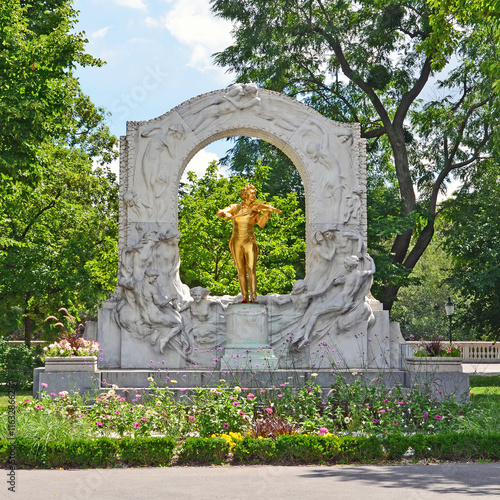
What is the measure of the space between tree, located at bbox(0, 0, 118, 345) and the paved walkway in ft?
33.0

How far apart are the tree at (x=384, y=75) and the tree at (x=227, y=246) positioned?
3364 millimetres

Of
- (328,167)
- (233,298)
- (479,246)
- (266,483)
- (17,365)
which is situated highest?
(328,167)

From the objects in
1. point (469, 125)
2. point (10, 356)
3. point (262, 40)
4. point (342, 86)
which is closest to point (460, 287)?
point (469, 125)

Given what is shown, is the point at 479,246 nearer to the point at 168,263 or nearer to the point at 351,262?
the point at 351,262

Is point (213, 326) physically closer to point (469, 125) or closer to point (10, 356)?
point (10, 356)

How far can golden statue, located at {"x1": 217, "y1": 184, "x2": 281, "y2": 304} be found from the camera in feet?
49.2

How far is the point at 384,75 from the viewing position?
25656 millimetres

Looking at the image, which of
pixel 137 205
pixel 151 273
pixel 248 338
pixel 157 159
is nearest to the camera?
pixel 248 338

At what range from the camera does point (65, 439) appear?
8.66m

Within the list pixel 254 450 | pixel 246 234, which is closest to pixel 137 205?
pixel 246 234

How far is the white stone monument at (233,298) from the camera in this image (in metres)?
14.8

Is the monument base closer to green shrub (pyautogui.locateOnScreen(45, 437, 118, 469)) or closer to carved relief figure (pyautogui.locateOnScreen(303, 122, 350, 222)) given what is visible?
carved relief figure (pyautogui.locateOnScreen(303, 122, 350, 222))

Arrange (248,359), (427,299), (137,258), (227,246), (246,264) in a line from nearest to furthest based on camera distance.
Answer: (248,359)
(137,258)
(246,264)
(227,246)
(427,299)

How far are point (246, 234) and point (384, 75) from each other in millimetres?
12887
